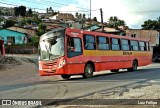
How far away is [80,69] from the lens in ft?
62.4

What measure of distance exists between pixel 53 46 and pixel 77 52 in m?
1.50

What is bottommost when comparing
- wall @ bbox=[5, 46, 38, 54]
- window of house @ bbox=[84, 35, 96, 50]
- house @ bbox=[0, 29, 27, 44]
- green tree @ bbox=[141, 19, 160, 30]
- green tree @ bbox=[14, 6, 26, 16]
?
wall @ bbox=[5, 46, 38, 54]

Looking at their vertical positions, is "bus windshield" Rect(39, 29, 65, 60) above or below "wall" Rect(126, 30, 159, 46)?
below

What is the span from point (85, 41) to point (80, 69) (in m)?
1.84

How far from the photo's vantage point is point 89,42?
20.2 meters

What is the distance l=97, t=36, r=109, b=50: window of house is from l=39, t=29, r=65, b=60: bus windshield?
3902mm

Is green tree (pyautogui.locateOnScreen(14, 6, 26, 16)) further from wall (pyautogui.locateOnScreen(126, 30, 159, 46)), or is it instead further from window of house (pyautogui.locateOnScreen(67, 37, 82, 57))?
window of house (pyautogui.locateOnScreen(67, 37, 82, 57))

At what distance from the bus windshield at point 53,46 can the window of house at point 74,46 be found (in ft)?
1.50

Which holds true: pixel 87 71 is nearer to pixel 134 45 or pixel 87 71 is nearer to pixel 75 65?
pixel 75 65

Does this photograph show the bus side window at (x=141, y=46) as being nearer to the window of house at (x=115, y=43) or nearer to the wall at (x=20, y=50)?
the window of house at (x=115, y=43)

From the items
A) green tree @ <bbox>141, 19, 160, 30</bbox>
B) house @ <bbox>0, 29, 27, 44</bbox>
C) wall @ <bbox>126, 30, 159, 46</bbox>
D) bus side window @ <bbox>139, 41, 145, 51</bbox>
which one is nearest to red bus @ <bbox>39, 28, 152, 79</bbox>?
bus side window @ <bbox>139, 41, 145, 51</bbox>

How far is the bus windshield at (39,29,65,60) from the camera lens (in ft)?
58.9

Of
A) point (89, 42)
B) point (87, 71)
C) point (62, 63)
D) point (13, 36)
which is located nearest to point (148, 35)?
point (13, 36)

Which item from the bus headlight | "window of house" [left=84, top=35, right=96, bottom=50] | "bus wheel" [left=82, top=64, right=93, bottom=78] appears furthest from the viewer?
"window of house" [left=84, top=35, right=96, bottom=50]
